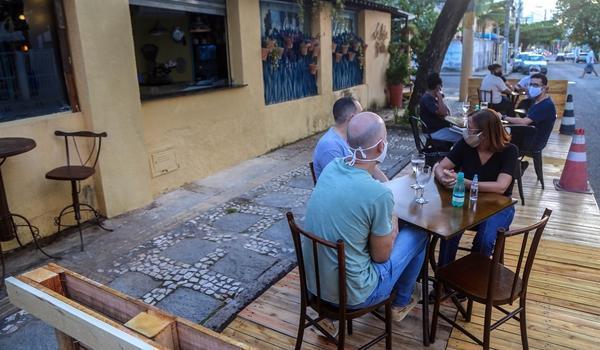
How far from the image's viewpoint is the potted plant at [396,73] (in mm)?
12047

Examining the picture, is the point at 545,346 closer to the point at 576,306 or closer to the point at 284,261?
the point at 576,306

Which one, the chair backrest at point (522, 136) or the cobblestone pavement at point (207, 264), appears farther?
the chair backrest at point (522, 136)

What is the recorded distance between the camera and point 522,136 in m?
4.99

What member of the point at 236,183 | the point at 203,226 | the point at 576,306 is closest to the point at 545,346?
the point at 576,306

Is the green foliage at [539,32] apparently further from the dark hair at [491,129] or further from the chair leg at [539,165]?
the dark hair at [491,129]

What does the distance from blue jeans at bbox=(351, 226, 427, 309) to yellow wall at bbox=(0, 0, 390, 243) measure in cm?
323

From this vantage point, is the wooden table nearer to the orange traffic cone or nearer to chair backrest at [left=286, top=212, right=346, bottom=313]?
chair backrest at [left=286, top=212, right=346, bottom=313]

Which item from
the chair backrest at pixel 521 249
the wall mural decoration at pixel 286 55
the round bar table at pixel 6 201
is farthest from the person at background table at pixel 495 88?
the round bar table at pixel 6 201

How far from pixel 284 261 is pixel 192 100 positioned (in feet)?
9.86

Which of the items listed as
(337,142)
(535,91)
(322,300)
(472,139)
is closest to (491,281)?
(322,300)

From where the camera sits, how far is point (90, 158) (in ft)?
14.3

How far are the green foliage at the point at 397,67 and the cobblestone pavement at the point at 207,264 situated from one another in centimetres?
793

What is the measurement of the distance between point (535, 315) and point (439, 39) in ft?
24.1

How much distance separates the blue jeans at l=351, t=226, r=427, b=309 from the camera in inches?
88.5
